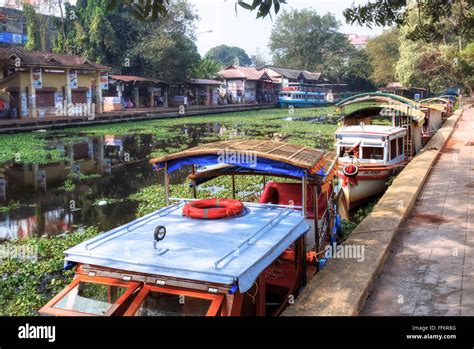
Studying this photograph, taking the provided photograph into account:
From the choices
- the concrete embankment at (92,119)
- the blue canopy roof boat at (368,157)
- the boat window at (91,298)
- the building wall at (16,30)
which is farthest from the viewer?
the building wall at (16,30)

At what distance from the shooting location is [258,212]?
6.05 metres

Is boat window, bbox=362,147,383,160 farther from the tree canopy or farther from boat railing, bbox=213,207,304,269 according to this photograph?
the tree canopy

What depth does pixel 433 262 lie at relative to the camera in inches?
240

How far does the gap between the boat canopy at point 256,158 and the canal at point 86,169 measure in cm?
491

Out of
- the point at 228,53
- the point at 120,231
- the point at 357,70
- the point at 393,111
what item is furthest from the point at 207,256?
the point at 228,53

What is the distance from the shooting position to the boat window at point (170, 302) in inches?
160

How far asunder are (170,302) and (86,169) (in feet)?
47.6

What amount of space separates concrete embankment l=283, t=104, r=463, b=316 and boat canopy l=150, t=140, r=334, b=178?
3.86ft

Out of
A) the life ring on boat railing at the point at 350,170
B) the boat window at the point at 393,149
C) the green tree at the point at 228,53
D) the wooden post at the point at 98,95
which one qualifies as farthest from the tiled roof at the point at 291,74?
the green tree at the point at 228,53

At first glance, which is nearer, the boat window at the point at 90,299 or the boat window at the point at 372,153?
the boat window at the point at 90,299

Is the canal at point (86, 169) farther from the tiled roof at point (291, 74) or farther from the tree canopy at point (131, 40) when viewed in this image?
the tiled roof at point (291, 74)

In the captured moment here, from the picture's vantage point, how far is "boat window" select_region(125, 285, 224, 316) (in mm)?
4059

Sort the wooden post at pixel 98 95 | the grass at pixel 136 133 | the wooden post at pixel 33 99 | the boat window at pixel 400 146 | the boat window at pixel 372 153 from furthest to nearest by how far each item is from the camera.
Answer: the wooden post at pixel 98 95, the wooden post at pixel 33 99, the grass at pixel 136 133, the boat window at pixel 400 146, the boat window at pixel 372 153
